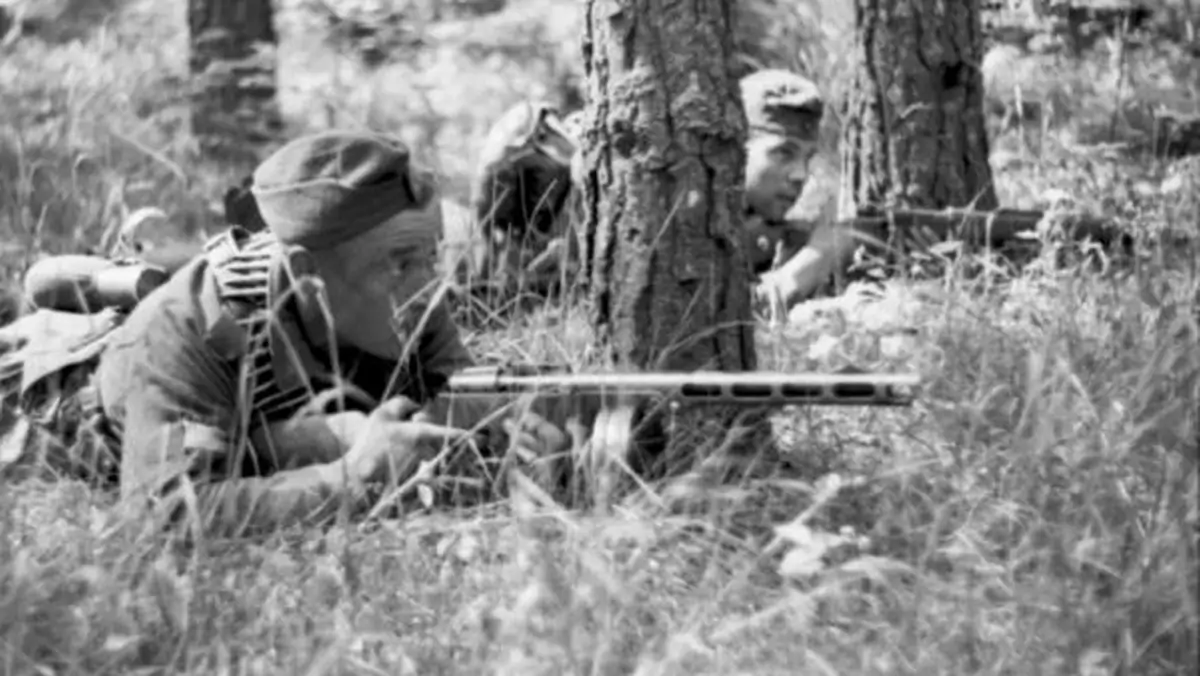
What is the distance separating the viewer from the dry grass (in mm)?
3926

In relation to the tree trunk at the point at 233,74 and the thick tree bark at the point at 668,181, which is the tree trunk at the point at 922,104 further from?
the tree trunk at the point at 233,74

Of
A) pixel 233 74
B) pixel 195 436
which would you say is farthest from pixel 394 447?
pixel 233 74

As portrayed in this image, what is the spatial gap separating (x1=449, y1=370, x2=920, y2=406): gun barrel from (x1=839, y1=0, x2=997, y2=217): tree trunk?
3.23 meters

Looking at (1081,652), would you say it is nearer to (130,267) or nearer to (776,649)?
(776,649)

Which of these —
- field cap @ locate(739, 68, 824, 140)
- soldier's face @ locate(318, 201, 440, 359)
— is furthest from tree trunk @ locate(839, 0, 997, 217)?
soldier's face @ locate(318, 201, 440, 359)

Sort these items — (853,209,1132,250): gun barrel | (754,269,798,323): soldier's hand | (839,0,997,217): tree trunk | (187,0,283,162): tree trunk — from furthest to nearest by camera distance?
(187,0,283,162): tree trunk < (839,0,997,217): tree trunk < (853,209,1132,250): gun barrel < (754,269,798,323): soldier's hand

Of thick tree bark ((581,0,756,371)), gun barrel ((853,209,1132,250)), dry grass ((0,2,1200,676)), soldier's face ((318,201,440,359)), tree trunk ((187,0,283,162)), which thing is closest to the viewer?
dry grass ((0,2,1200,676))

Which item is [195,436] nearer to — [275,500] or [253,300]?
[275,500]

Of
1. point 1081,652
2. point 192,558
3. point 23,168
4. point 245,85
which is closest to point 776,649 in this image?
point 1081,652

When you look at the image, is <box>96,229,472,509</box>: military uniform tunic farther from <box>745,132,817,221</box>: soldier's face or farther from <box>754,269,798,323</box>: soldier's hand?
<box>745,132,817,221</box>: soldier's face

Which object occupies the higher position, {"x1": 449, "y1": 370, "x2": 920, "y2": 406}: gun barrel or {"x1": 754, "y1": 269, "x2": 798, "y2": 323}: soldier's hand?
{"x1": 449, "y1": 370, "x2": 920, "y2": 406}: gun barrel

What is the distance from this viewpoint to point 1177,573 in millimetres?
Answer: 3914

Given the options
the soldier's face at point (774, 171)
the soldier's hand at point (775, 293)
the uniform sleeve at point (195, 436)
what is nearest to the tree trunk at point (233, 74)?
the soldier's face at point (774, 171)

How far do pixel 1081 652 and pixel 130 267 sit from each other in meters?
2.31
